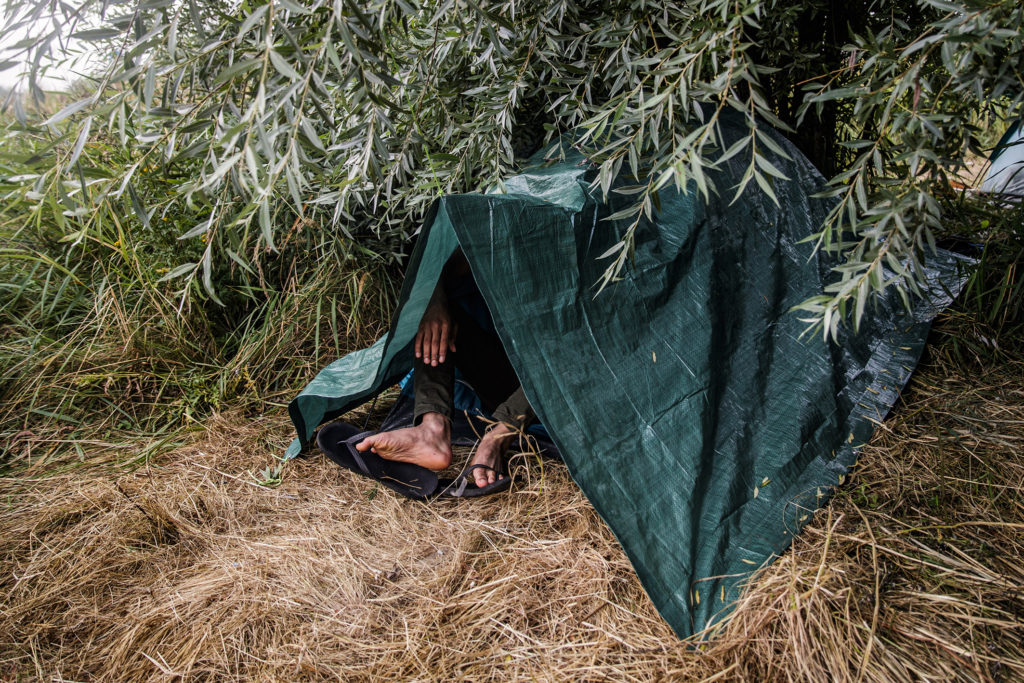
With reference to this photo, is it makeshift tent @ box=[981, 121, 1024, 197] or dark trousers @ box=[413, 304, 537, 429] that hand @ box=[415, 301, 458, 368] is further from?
makeshift tent @ box=[981, 121, 1024, 197]

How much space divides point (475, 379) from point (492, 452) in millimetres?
350

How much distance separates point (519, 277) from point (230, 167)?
733 millimetres

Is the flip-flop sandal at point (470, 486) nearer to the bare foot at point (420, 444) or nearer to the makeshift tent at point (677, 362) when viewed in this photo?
the bare foot at point (420, 444)

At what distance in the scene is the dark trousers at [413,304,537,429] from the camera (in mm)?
2123

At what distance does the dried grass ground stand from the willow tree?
0.57 m

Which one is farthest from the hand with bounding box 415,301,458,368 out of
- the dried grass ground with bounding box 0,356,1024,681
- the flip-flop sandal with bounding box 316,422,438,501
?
the dried grass ground with bounding box 0,356,1024,681

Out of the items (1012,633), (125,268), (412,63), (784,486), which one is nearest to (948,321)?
(784,486)

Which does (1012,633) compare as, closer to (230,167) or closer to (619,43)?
(619,43)

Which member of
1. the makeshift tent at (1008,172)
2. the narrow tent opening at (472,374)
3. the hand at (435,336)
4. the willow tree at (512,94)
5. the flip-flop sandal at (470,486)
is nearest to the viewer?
the willow tree at (512,94)

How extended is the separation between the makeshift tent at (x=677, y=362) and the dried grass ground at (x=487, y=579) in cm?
11

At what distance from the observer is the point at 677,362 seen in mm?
1759

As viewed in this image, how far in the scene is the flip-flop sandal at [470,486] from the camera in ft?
6.45

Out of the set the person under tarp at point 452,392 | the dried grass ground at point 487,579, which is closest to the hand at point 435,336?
the person under tarp at point 452,392

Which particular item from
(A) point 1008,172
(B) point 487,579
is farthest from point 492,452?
(A) point 1008,172
